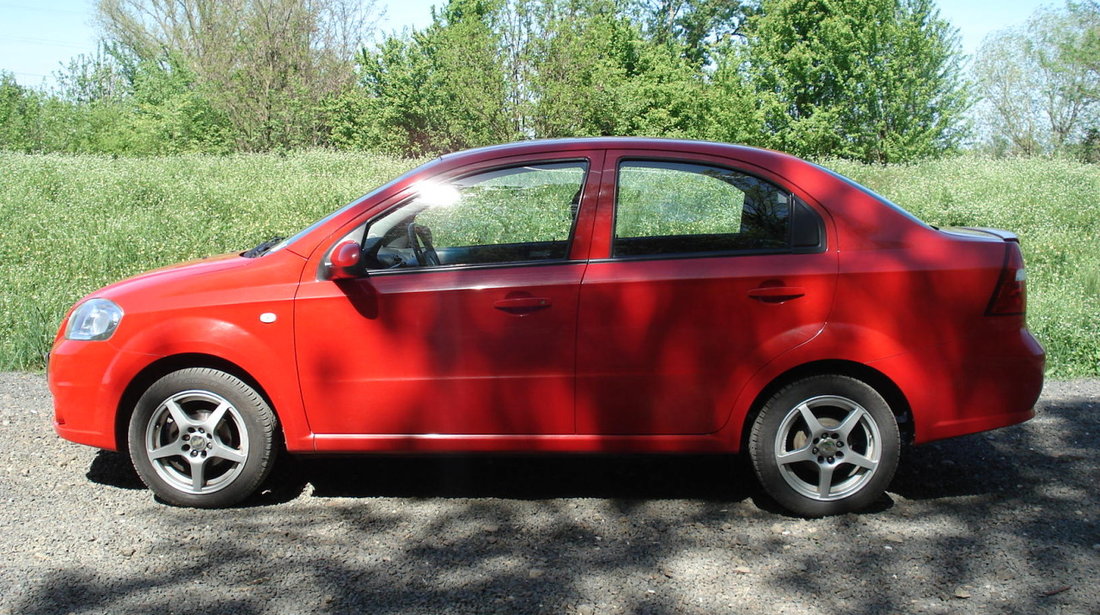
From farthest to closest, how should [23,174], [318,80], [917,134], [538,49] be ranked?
1. [917,134]
2. [318,80]
3. [538,49]
4. [23,174]

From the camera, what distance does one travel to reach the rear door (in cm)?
435

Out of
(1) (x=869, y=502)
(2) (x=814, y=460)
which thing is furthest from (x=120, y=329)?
(1) (x=869, y=502)

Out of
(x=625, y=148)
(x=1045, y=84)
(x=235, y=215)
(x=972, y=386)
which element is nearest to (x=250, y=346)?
(x=625, y=148)

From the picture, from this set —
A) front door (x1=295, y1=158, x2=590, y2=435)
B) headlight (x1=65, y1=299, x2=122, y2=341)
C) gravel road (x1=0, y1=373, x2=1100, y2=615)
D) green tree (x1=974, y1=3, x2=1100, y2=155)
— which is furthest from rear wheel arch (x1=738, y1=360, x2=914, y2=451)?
green tree (x1=974, y1=3, x2=1100, y2=155)

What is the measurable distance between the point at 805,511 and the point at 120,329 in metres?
3.34

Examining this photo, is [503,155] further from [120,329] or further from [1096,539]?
[1096,539]

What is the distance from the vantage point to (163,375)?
463 cm

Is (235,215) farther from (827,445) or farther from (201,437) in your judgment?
(827,445)

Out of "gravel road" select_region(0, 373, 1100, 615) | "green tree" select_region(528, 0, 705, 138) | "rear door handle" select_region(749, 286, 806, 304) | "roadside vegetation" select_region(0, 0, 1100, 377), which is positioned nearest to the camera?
"gravel road" select_region(0, 373, 1100, 615)

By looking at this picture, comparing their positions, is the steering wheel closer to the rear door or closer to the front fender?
the front fender

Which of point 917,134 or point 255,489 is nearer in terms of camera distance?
point 255,489

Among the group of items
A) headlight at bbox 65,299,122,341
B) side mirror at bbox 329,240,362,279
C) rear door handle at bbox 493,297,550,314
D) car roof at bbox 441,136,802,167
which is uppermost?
car roof at bbox 441,136,802,167

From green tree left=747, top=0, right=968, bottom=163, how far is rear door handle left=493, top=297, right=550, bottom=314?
114ft

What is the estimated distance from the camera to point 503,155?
4.68 metres
